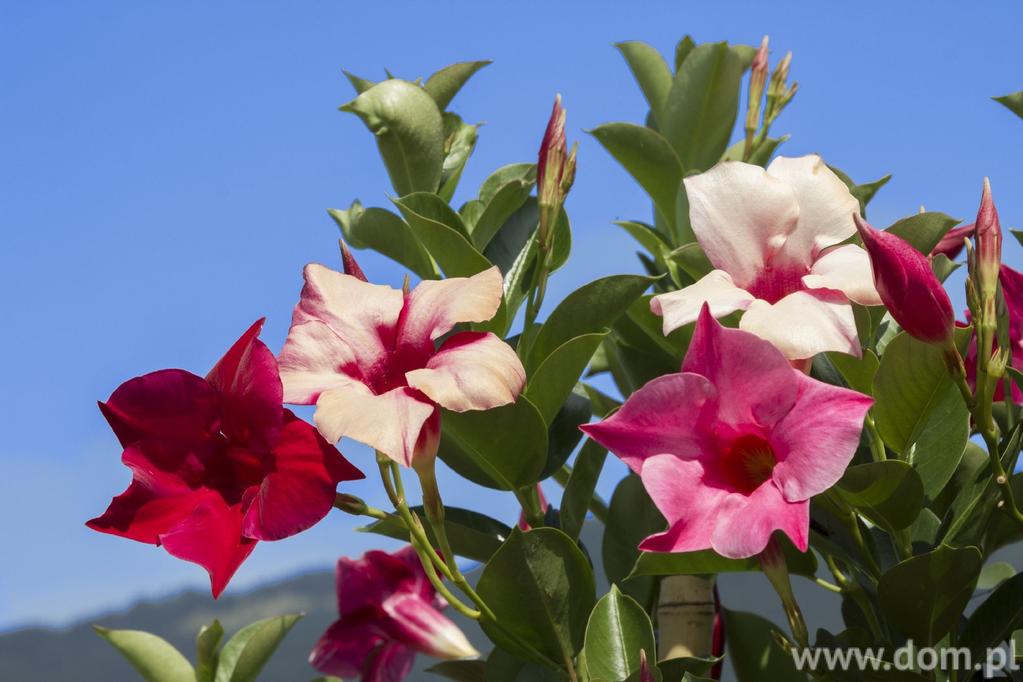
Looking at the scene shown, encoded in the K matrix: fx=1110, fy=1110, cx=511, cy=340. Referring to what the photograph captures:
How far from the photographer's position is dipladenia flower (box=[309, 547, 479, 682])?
1161mm

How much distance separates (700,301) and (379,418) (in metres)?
0.21

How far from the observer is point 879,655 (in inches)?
32.2

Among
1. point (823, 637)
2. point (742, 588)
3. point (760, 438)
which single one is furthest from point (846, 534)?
point (742, 588)

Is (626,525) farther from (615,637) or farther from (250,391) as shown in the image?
(250,391)

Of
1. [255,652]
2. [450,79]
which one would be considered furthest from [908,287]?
[255,652]

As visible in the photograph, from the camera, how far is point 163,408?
71cm

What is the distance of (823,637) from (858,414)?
303 mm

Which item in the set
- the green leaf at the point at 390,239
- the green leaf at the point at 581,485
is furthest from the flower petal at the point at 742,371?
the green leaf at the point at 390,239

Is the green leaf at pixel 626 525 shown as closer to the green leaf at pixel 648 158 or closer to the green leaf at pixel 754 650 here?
the green leaf at pixel 754 650

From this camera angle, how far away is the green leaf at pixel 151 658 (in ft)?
3.69

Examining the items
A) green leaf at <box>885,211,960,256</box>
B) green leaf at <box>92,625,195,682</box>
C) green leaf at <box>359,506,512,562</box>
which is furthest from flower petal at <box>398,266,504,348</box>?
green leaf at <box>92,625,195,682</box>

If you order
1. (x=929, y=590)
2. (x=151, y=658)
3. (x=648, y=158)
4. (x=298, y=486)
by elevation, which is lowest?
(x=151, y=658)

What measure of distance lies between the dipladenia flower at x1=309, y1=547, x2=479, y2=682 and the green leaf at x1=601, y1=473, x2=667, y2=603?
0.22 metres

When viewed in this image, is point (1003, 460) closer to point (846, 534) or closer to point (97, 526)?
point (846, 534)
